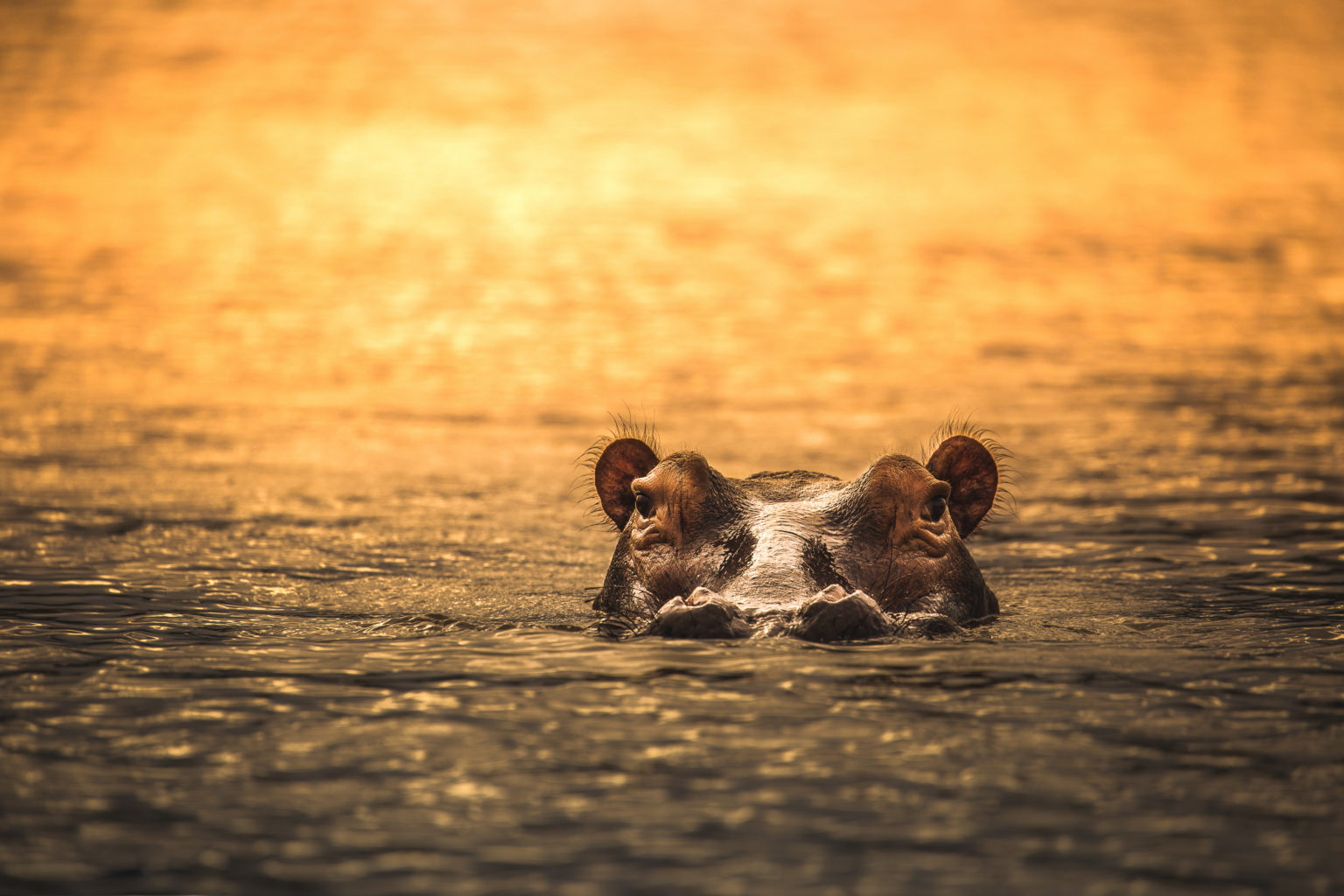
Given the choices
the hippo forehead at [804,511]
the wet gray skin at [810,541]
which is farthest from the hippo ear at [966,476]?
the hippo forehead at [804,511]

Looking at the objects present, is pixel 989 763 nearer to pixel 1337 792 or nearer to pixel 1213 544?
pixel 1337 792

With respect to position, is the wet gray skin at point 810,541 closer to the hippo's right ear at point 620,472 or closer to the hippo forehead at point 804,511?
the hippo forehead at point 804,511

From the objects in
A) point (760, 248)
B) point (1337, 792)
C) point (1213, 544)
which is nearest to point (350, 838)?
point (1337, 792)

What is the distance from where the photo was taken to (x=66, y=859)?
15.0ft

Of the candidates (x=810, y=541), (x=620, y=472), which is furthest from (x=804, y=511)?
(x=620, y=472)

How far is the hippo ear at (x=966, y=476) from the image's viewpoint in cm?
848

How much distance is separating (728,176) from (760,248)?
9679 mm

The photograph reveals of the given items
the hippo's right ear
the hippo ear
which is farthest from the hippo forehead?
the hippo's right ear

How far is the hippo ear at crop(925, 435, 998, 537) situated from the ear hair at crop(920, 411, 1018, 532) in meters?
0.04

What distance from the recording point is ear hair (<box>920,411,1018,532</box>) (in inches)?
352

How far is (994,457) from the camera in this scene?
28.3 ft

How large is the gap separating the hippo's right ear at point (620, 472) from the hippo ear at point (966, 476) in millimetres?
1618

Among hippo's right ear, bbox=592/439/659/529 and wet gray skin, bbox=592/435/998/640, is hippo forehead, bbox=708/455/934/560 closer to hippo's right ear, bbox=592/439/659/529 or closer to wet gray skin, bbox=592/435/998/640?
wet gray skin, bbox=592/435/998/640

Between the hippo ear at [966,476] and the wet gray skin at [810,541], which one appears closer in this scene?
the wet gray skin at [810,541]
